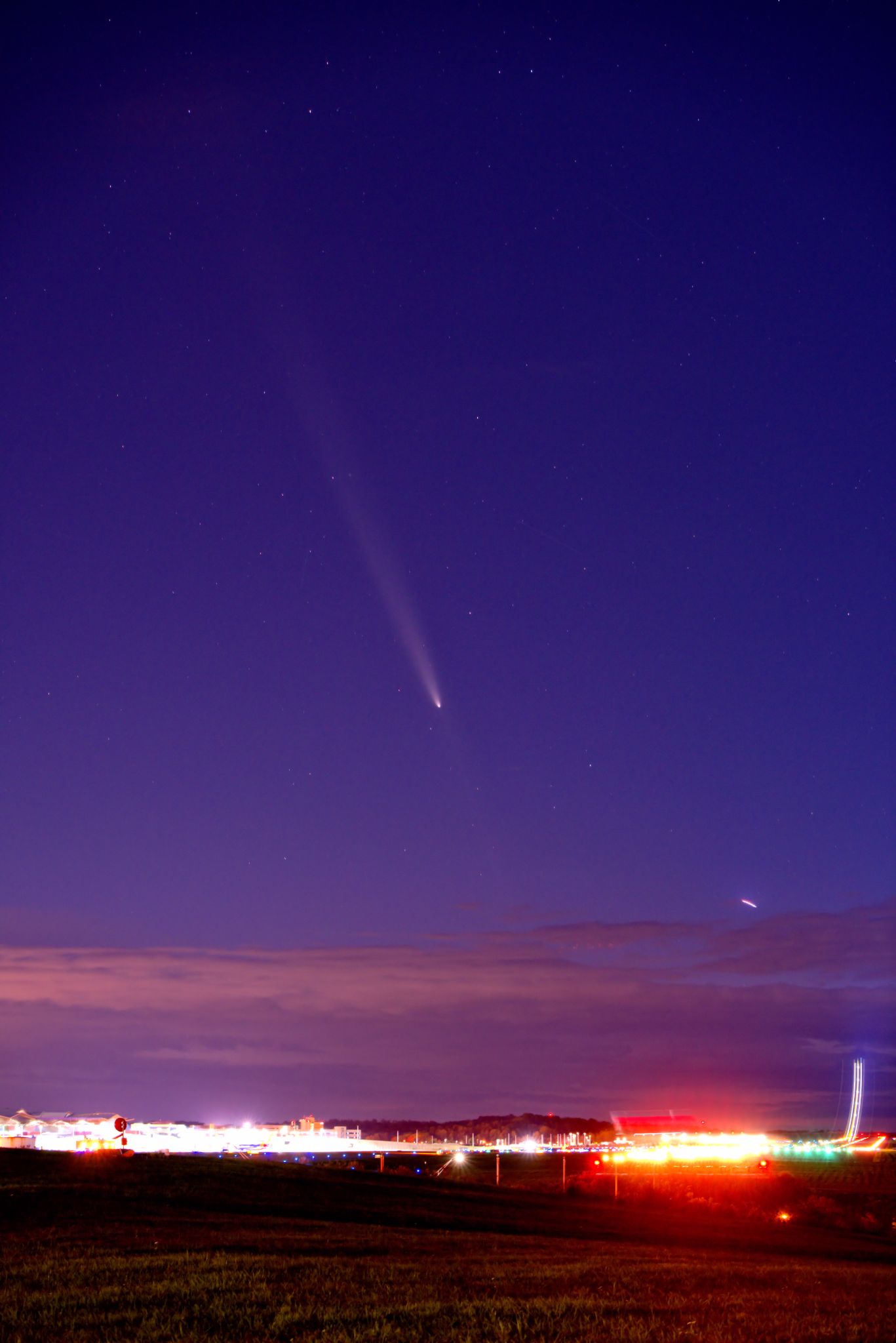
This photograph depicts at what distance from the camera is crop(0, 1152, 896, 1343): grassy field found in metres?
12.9

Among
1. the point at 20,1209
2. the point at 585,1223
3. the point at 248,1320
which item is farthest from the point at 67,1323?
the point at 585,1223

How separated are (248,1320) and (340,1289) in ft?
9.54

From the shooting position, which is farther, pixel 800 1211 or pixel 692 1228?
pixel 800 1211

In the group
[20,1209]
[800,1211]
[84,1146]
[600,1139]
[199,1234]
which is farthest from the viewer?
[600,1139]

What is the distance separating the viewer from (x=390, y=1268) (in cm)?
1844

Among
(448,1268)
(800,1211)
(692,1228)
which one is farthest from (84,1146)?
(448,1268)

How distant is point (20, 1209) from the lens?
1119 inches

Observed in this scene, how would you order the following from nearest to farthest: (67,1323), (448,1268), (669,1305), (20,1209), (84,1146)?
(67,1323) < (669,1305) < (448,1268) < (20,1209) < (84,1146)

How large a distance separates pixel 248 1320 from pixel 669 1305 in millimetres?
5403

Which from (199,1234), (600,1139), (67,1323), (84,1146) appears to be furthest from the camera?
(600,1139)

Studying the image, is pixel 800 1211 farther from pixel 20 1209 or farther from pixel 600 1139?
pixel 600 1139

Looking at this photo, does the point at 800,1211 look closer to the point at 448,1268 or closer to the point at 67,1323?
the point at 448,1268

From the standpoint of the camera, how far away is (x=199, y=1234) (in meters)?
23.8

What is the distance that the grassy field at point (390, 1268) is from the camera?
509 inches
